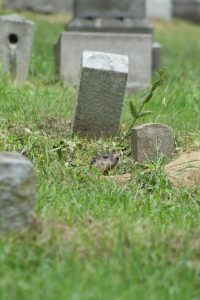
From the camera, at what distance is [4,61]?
7590 millimetres

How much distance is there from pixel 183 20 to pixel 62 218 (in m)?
16.5

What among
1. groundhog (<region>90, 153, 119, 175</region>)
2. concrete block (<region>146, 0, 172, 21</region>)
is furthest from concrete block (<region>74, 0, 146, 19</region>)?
concrete block (<region>146, 0, 172, 21</region>)

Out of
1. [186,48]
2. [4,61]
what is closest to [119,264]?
[4,61]

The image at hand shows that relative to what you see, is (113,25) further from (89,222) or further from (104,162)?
(89,222)

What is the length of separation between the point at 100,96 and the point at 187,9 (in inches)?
580

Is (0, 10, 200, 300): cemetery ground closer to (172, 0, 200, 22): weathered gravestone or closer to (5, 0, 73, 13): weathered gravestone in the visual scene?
(5, 0, 73, 13): weathered gravestone

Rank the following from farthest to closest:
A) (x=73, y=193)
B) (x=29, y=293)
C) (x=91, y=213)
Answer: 1. (x=73, y=193)
2. (x=91, y=213)
3. (x=29, y=293)

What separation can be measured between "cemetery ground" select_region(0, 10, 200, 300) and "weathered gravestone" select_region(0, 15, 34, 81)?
1035mm

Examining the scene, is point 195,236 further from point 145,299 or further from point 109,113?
point 109,113

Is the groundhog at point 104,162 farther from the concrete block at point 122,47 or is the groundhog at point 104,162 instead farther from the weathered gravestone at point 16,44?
the concrete block at point 122,47

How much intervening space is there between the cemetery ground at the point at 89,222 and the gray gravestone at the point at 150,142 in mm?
94

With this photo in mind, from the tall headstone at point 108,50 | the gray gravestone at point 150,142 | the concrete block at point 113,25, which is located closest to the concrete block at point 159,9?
the concrete block at point 113,25

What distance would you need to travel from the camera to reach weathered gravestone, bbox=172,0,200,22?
1950 cm

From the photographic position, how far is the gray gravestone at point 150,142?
196 inches
